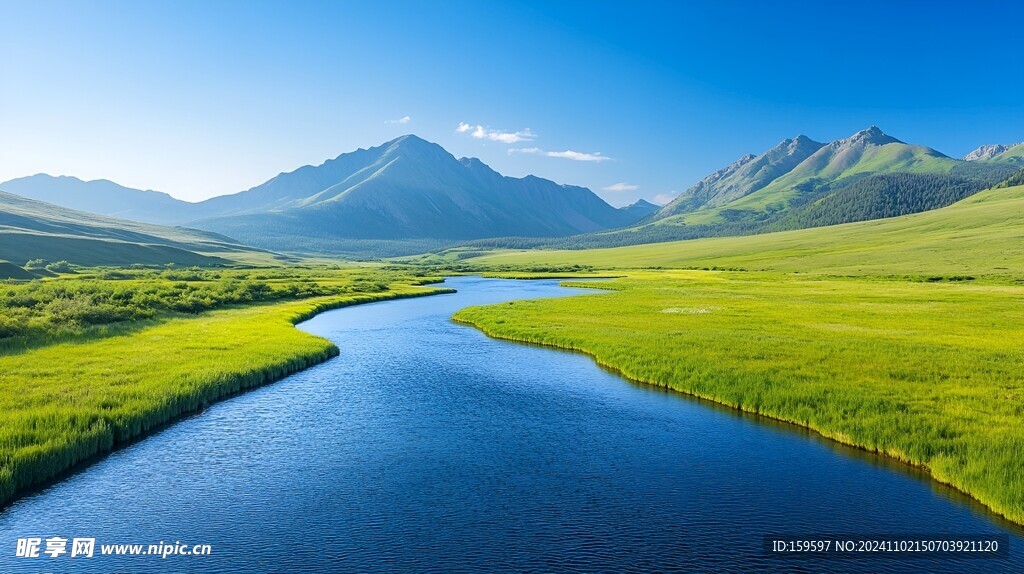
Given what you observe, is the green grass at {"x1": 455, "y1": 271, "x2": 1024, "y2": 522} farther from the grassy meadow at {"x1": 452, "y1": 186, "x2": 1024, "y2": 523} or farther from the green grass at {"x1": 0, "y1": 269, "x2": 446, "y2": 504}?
the green grass at {"x1": 0, "y1": 269, "x2": 446, "y2": 504}

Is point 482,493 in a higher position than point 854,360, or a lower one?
lower

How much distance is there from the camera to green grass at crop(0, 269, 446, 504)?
72.5ft

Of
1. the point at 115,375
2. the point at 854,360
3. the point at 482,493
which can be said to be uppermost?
the point at 854,360

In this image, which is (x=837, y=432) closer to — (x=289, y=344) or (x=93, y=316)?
(x=289, y=344)

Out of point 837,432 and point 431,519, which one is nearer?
point 431,519

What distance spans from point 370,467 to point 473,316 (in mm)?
47726

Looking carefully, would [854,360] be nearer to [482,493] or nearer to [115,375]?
[482,493]

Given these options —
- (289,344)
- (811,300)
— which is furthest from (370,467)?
(811,300)

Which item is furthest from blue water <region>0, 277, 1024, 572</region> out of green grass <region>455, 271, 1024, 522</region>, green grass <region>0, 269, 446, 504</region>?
green grass <region>455, 271, 1024, 522</region>

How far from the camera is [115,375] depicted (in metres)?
31.7

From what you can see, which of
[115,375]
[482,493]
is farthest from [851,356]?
[115,375]

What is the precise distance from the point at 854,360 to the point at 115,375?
45.0 metres

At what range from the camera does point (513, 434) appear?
27.1 meters

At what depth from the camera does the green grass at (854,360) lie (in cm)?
2280
